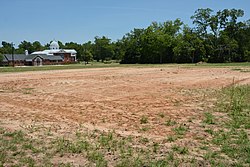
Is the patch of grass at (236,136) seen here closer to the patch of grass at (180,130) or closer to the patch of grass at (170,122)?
the patch of grass at (180,130)

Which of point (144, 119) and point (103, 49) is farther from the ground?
point (103, 49)

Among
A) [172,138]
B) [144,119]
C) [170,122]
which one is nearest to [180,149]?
[172,138]

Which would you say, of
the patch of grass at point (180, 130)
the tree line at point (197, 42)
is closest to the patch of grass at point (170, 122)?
the patch of grass at point (180, 130)

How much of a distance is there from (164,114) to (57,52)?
11070 cm

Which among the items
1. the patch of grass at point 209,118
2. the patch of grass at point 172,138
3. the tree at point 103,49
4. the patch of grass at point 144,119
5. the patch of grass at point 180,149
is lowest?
the patch of grass at point 180,149

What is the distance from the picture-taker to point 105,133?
662 centimetres

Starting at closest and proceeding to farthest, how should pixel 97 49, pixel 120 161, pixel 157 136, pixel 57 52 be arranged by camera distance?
pixel 120 161 → pixel 157 136 → pixel 57 52 → pixel 97 49

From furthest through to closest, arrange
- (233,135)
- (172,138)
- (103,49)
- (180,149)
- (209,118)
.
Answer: (103,49) < (209,118) < (233,135) < (172,138) < (180,149)

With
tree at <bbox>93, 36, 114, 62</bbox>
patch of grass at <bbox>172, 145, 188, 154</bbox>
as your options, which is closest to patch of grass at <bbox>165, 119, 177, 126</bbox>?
patch of grass at <bbox>172, 145, 188, 154</bbox>

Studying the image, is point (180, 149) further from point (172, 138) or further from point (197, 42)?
point (197, 42)

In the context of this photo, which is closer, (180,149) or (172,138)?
(180,149)

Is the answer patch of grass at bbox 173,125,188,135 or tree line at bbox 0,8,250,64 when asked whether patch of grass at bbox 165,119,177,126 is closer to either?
patch of grass at bbox 173,125,188,135

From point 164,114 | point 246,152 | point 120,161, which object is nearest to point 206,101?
point 164,114

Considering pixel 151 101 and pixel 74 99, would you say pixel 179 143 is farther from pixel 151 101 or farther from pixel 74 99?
pixel 74 99
